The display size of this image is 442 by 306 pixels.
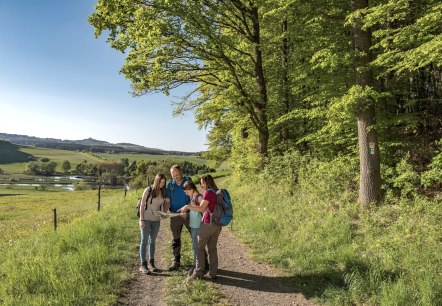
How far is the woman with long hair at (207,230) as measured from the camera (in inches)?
252

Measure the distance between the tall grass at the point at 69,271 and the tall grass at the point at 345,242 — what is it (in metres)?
3.50

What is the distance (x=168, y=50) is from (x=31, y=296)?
36.8 feet

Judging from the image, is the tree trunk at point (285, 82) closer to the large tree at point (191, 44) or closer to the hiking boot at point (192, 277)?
the large tree at point (191, 44)

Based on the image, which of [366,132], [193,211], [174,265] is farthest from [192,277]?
[366,132]

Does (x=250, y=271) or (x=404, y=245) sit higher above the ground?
(x=404, y=245)

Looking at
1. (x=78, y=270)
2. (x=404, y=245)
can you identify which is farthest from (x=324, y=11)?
(x=78, y=270)

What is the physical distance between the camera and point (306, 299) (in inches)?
231

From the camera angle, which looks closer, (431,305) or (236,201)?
(431,305)

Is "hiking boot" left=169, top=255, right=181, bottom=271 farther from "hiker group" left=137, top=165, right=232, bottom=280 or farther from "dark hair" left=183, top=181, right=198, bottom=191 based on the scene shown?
"dark hair" left=183, top=181, right=198, bottom=191

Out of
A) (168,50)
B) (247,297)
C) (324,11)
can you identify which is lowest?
(247,297)

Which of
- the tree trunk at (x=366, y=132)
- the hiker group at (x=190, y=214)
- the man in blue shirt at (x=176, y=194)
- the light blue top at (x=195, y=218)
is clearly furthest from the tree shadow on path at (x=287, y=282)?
the tree trunk at (x=366, y=132)

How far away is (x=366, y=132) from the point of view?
31.6 ft

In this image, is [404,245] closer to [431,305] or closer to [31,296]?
[431,305]

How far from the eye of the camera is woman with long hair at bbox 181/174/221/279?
639 centimetres
